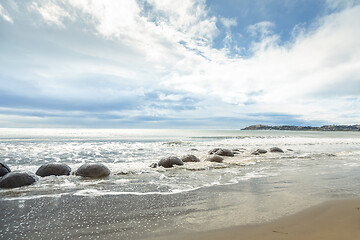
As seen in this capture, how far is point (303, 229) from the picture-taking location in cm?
352

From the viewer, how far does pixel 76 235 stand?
3.41 m

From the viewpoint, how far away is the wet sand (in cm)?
326

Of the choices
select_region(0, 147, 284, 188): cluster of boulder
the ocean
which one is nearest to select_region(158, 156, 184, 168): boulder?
select_region(0, 147, 284, 188): cluster of boulder

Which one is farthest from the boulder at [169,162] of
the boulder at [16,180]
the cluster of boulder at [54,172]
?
the boulder at [16,180]

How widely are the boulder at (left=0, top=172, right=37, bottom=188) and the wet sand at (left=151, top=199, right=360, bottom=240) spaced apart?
6.46 metres

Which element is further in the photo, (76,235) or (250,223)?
(250,223)

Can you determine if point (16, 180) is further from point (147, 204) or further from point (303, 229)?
point (303, 229)

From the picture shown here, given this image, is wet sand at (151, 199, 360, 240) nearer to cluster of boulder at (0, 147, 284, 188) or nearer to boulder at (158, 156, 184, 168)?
cluster of boulder at (0, 147, 284, 188)

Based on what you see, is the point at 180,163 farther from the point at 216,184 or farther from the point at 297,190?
the point at 297,190

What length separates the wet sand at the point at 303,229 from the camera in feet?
10.7

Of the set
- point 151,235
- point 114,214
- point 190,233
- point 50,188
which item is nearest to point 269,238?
point 190,233

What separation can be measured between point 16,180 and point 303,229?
8475 mm

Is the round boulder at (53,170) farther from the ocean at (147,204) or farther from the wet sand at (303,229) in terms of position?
the wet sand at (303,229)

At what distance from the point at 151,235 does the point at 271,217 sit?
234cm
